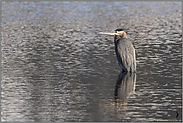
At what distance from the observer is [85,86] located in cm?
1182

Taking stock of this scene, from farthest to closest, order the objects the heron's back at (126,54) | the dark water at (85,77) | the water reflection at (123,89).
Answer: the heron's back at (126,54) < the water reflection at (123,89) < the dark water at (85,77)

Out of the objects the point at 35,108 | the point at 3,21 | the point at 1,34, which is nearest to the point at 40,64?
the point at 35,108

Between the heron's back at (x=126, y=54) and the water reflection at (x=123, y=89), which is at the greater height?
the heron's back at (x=126, y=54)

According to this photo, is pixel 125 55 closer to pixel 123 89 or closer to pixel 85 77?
pixel 85 77

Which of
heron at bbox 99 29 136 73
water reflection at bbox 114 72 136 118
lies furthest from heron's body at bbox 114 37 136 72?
water reflection at bbox 114 72 136 118

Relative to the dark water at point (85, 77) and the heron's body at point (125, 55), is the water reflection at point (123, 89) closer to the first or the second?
the dark water at point (85, 77)

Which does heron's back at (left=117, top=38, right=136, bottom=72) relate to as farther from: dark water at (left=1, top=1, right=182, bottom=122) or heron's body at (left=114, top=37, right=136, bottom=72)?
dark water at (left=1, top=1, right=182, bottom=122)

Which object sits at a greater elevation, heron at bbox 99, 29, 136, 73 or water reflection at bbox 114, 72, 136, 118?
heron at bbox 99, 29, 136, 73

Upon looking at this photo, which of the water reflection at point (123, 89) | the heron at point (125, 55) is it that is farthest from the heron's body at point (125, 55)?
the water reflection at point (123, 89)


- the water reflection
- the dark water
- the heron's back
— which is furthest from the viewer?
the heron's back

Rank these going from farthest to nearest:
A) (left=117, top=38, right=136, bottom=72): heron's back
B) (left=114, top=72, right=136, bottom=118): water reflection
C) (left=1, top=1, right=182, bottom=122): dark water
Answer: (left=117, top=38, right=136, bottom=72): heron's back < (left=114, top=72, right=136, bottom=118): water reflection < (left=1, top=1, right=182, bottom=122): dark water

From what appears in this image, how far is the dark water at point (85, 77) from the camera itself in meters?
9.25

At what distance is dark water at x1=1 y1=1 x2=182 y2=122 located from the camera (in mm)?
9250

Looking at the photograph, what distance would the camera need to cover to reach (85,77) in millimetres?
13086
